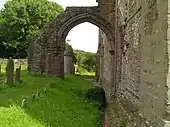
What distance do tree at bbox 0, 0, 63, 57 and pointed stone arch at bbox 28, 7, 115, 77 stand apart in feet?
81.6

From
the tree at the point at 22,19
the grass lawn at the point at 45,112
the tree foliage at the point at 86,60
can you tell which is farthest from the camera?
the tree at the point at 22,19

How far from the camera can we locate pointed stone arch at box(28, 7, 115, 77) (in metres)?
24.6

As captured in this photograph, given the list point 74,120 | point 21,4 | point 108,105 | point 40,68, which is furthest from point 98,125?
point 21,4

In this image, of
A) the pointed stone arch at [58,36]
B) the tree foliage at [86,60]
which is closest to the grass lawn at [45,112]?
the pointed stone arch at [58,36]

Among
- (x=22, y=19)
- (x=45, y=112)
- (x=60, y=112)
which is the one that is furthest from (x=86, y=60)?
(x=45, y=112)

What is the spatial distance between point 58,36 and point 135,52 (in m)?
13.6

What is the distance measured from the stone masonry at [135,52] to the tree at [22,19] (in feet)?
78.1

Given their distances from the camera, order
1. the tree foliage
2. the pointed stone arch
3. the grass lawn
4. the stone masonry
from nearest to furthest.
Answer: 1. the stone masonry
2. the grass lawn
3. the pointed stone arch
4. the tree foliage

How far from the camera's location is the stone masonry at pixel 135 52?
19.7 feet

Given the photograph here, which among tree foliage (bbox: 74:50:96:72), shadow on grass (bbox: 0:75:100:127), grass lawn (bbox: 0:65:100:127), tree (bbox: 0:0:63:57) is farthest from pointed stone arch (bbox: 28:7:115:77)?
tree (bbox: 0:0:63:57)

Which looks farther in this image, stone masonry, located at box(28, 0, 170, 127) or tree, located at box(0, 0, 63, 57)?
tree, located at box(0, 0, 63, 57)

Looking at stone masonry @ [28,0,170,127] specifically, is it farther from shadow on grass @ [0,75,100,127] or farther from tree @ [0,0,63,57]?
tree @ [0,0,63,57]

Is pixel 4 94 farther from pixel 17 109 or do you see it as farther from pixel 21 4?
pixel 21 4

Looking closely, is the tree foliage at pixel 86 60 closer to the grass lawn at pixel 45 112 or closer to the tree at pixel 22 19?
the tree at pixel 22 19
